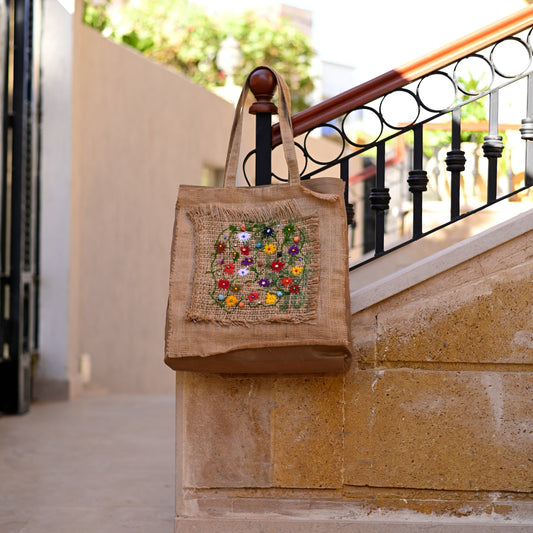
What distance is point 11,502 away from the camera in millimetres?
3457

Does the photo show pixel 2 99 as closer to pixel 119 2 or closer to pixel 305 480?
A: pixel 305 480

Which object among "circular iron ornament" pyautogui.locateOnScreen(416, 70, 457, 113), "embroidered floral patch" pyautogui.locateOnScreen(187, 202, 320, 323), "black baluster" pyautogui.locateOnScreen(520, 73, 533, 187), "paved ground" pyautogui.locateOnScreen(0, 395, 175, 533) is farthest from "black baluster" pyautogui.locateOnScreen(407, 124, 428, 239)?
"paved ground" pyautogui.locateOnScreen(0, 395, 175, 533)

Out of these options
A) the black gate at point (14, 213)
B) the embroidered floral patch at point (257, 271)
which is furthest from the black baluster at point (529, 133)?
the black gate at point (14, 213)

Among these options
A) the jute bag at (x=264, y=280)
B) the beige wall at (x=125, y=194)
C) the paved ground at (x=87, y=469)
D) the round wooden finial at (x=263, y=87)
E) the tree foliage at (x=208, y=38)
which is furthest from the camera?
the tree foliage at (x=208, y=38)

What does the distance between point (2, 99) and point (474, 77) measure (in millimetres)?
3471

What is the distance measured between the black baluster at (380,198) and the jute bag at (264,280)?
0.91 feet

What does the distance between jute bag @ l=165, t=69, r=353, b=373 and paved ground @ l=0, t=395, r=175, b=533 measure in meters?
0.96

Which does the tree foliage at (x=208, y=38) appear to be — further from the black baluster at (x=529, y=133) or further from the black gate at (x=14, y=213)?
the black baluster at (x=529, y=133)

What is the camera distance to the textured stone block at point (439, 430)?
2.60 m

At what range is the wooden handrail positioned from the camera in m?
2.77

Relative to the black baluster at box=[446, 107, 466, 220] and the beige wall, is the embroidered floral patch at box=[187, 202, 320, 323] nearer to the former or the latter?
the black baluster at box=[446, 107, 466, 220]

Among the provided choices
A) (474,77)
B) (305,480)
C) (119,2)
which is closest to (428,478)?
(305,480)

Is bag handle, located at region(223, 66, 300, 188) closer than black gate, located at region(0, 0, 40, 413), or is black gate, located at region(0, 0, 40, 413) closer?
bag handle, located at region(223, 66, 300, 188)

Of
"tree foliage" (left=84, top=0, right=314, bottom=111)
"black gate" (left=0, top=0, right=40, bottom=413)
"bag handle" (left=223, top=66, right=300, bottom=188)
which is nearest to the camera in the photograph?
Answer: "bag handle" (left=223, top=66, right=300, bottom=188)
